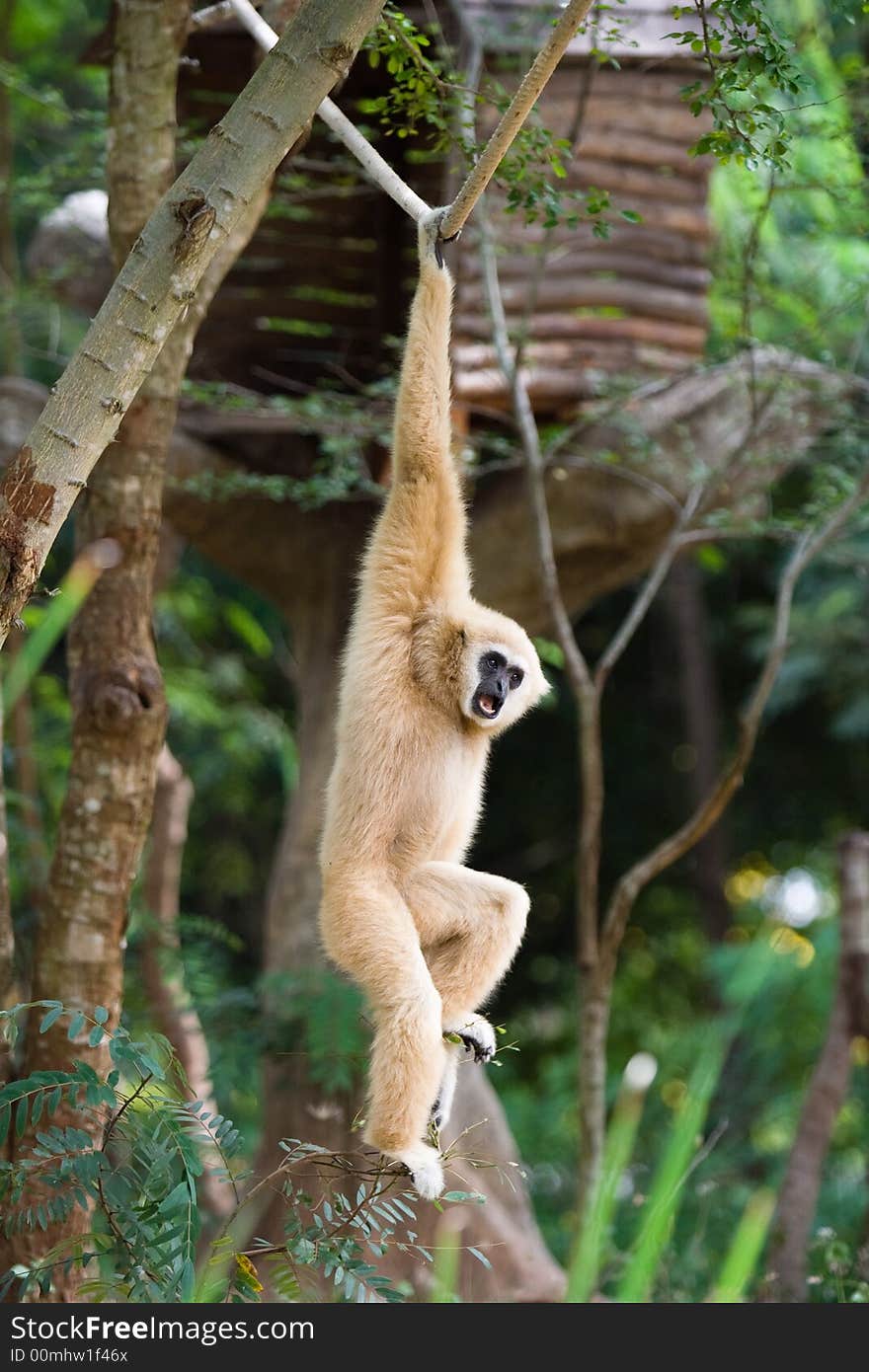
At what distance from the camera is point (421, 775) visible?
3471 mm

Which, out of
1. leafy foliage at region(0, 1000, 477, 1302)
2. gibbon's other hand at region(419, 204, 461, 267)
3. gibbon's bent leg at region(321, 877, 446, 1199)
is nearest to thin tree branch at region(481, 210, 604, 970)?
gibbon's other hand at region(419, 204, 461, 267)

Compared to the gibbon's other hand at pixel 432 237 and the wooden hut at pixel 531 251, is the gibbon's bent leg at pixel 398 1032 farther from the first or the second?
the wooden hut at pixel 531 251

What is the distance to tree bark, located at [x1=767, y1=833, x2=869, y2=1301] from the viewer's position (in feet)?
20.8

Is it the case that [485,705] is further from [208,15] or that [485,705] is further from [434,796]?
[208,15]

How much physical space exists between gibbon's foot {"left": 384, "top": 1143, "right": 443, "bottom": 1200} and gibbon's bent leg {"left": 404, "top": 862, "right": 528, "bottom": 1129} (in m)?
0.24

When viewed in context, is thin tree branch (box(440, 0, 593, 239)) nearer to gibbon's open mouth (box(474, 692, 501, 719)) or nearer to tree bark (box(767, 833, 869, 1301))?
gibbon's open mouth (box(474, 692, 501, 719))

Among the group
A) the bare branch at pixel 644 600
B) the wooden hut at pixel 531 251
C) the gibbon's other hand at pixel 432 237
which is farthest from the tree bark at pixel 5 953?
the wooden hut at pixel 531 251

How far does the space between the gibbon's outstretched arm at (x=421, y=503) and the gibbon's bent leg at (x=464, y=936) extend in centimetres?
72

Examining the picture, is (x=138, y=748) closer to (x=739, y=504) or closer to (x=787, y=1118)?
(x=739, y=504)

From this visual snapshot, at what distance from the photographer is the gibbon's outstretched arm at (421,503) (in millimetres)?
3418

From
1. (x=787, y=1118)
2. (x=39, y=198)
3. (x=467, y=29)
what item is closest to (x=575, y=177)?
(x=467, y=29)

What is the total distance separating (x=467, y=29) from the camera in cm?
556

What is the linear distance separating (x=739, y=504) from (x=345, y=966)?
14.3ft

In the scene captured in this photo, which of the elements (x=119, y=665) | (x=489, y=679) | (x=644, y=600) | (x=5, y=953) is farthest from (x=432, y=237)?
(x=644, y=600)
